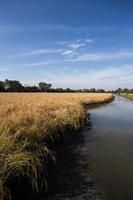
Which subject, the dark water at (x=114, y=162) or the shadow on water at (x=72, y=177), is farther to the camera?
the dark water at (x=114, y=162)

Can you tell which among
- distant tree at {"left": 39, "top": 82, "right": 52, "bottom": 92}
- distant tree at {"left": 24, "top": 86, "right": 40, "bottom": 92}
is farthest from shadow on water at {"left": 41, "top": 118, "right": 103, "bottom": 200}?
distant tree at {"left": 39, "top": 82, "right": 52, "bottom": 92}

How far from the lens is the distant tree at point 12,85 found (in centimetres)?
10919

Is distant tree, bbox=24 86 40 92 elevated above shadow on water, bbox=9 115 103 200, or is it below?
above

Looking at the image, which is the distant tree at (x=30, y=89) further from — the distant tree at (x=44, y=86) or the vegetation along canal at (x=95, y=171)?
the vegetation along canal at (x=95, y=171)

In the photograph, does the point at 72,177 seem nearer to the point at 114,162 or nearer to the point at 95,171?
the point at 95,171

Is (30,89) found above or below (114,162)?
above

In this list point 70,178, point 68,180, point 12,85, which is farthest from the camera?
A: point 12,85

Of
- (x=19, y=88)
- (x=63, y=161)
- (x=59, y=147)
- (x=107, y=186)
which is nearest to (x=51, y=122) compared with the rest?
(x=59, y=147)

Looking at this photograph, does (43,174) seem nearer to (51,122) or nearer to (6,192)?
(6,192)

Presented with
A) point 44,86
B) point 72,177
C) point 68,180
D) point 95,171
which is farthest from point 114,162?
point 44,86

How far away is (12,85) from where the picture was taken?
372 ft

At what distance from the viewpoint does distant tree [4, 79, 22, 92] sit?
109 meters

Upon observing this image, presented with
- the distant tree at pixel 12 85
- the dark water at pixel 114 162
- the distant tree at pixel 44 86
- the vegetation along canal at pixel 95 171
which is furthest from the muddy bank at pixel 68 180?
the distant tree at pixel 44 86

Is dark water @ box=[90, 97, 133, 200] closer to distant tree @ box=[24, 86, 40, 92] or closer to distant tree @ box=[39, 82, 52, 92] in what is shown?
distant tree @ box=[24, 86, 40, 92]
